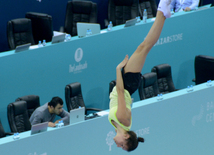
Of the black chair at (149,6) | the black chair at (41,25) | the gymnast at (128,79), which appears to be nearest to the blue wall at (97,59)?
the black chair at (41,25)

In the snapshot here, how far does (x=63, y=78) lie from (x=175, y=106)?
6.13 feet

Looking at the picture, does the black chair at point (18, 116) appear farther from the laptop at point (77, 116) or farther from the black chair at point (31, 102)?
the laptop at point (77, 116)

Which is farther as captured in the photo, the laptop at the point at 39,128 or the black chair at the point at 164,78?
the black chair at the point at 164,78

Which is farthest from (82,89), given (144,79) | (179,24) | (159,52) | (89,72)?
(179,24)

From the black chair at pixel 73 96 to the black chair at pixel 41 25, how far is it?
1416mm

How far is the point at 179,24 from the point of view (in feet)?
23.9

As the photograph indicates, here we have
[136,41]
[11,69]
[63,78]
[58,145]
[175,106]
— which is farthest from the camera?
[136,41]

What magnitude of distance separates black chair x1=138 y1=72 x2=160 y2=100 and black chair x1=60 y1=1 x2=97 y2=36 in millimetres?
1917

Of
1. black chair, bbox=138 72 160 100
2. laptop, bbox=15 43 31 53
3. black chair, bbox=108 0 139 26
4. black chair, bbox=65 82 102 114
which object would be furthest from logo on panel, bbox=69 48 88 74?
black chair, bbox=108 0 139 26

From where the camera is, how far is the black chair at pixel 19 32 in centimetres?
666

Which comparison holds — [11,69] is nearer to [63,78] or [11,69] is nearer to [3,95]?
[3,95]

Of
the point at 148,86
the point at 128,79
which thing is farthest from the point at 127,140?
the point at 148,86

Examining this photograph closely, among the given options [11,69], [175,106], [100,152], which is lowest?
[100,152]

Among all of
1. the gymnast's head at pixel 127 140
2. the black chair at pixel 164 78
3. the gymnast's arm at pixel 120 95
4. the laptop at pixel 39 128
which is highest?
the gymnast's arm at pixel 120 95
